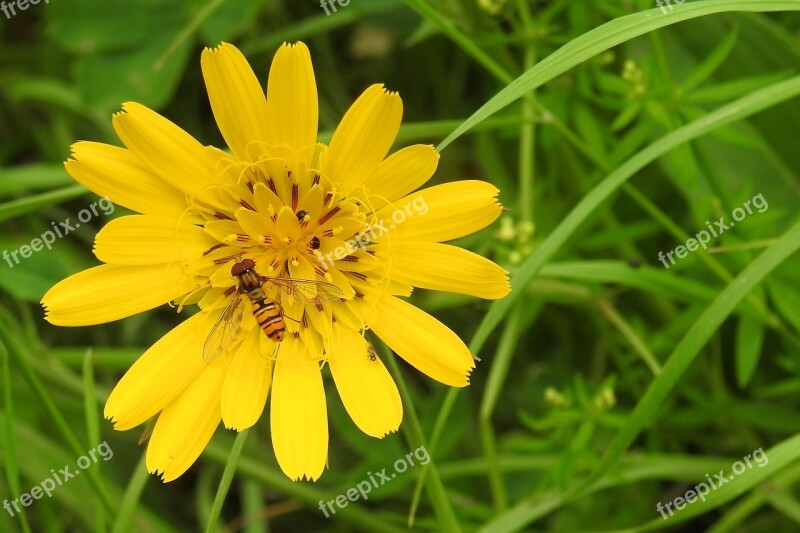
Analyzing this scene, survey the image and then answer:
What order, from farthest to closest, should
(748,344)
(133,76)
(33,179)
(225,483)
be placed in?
(133,76), (33,179), (748,344), (225,483)

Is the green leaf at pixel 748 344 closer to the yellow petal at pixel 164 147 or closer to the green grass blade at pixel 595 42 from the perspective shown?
the green grass blade at pixel 595 42

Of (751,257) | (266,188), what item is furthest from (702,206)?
(266,188)

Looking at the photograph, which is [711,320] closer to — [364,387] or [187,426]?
[364,387]

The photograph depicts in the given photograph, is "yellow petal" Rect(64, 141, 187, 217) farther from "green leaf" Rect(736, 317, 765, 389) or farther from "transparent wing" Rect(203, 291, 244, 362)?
"green leaf" Rect(736, 317, 765, 389)

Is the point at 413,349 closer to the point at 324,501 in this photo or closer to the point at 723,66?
the point at 324,501

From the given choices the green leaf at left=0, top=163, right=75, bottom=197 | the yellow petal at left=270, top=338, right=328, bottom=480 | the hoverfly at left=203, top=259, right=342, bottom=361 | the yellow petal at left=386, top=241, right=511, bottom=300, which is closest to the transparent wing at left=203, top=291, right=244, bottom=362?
the hoverfly at left=203, top=259, right=342, bottom=361

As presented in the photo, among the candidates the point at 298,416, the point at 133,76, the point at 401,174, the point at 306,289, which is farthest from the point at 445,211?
the point at 133,76
